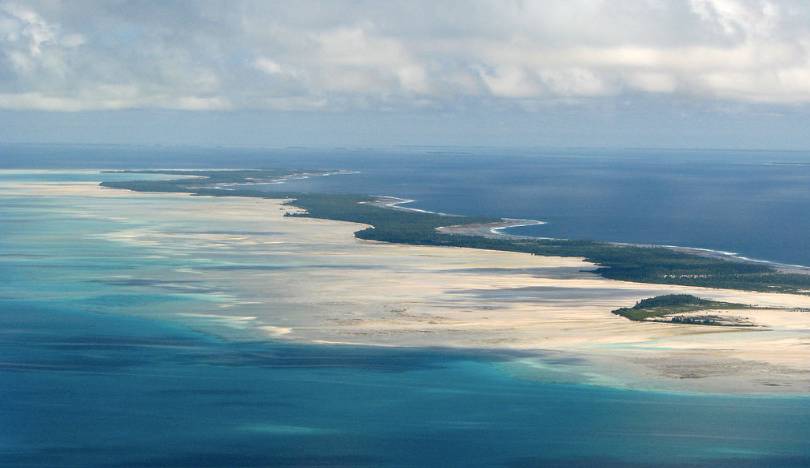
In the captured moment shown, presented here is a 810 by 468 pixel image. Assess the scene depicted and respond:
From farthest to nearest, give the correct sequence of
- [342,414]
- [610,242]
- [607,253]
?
[610,242] < [607,253] < [342,414]

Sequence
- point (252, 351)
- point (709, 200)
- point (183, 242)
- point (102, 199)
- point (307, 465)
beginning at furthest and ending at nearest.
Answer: point (709, 200), point (102, 199), point (183, 242), point (252, 351), point (307, 465)

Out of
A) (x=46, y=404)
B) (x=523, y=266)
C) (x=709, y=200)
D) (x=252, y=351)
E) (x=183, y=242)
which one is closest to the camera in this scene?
(x=46, y=404)

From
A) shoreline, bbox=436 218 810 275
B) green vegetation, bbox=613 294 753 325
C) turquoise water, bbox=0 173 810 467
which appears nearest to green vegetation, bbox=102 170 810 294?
shoreline, bbox=436 218 810 275

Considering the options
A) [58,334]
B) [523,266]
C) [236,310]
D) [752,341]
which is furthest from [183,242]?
[752,341]

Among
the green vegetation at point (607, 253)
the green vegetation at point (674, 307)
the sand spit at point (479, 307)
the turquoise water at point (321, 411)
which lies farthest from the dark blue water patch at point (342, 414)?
the green vegetation at point (607, 253)

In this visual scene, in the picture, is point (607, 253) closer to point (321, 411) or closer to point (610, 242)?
point (610, 242)

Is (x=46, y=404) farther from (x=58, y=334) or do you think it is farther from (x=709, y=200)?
(x=709, y=200)

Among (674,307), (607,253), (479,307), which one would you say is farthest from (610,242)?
(479,307)

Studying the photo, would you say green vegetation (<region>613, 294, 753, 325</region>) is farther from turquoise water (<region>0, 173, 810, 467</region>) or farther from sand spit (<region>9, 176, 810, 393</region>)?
turquoise water (<region>0, 173, 810, 467</region>)
